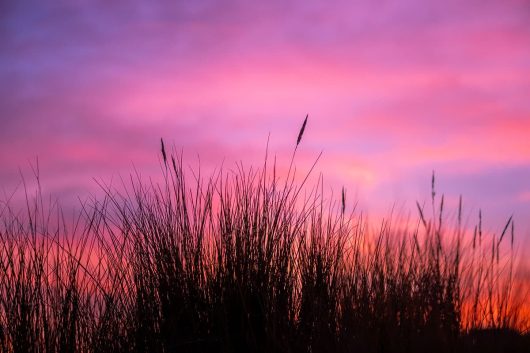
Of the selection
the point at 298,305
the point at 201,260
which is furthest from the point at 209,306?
the point at 298,305

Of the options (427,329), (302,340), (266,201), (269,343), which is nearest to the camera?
(427,329)

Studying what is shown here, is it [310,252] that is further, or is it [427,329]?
[310,252]

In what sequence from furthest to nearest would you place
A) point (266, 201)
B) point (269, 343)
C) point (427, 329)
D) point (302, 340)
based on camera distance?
1. point (266, 201)
2. point (302, 340)
3. point (269, 343)
4. point (427, 329)

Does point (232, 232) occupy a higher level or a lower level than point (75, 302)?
higher

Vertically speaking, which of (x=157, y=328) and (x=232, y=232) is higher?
(x=232, y=232)

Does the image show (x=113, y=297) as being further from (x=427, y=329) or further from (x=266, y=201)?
(x=427, y=329)

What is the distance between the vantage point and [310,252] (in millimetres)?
4668

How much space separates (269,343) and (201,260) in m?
0.68

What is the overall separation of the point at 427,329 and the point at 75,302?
215 centimetres

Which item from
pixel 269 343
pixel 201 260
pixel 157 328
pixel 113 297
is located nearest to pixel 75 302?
pixel 113 297

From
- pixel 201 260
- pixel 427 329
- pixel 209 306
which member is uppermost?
pixel 201 260

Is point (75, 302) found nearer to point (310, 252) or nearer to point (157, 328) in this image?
point (157, 328)

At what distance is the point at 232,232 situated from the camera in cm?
445

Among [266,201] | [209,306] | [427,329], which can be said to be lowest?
[427,329]
